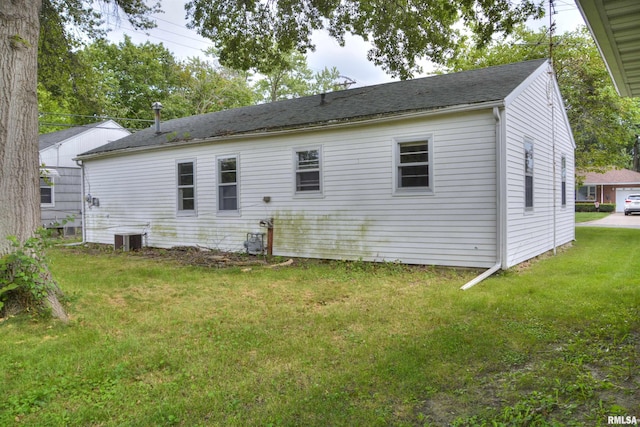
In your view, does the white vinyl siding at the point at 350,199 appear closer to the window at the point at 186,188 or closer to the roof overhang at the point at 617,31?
the window at the point at 186,188

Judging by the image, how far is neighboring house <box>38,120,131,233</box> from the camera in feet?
55.1

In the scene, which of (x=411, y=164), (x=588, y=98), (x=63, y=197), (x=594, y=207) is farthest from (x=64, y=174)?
(x=594, y=207)

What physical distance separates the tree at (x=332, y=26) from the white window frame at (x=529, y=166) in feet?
8.14

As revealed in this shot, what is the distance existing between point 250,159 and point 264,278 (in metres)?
3.94

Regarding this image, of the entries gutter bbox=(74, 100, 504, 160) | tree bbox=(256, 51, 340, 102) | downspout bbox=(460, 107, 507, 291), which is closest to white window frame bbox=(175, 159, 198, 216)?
gutter bbox=(74, 100, 504, 160)

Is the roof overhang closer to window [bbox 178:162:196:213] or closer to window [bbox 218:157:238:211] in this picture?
window [bbox 218:157:238:211]

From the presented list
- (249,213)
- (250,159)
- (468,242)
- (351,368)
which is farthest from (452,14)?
(351,368)

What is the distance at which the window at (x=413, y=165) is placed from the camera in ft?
A: 25.7

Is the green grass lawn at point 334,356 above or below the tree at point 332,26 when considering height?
below

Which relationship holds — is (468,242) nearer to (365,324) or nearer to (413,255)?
(413,255)

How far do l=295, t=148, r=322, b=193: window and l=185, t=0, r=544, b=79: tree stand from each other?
2919 millimetres

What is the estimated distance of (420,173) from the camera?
7930mm

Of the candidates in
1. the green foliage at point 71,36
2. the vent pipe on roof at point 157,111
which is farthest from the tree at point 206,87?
the green foliage at point 71,36

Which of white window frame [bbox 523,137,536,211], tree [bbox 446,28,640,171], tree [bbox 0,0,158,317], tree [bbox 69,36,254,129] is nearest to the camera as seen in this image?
tree [bbox 0,0,158,317]
